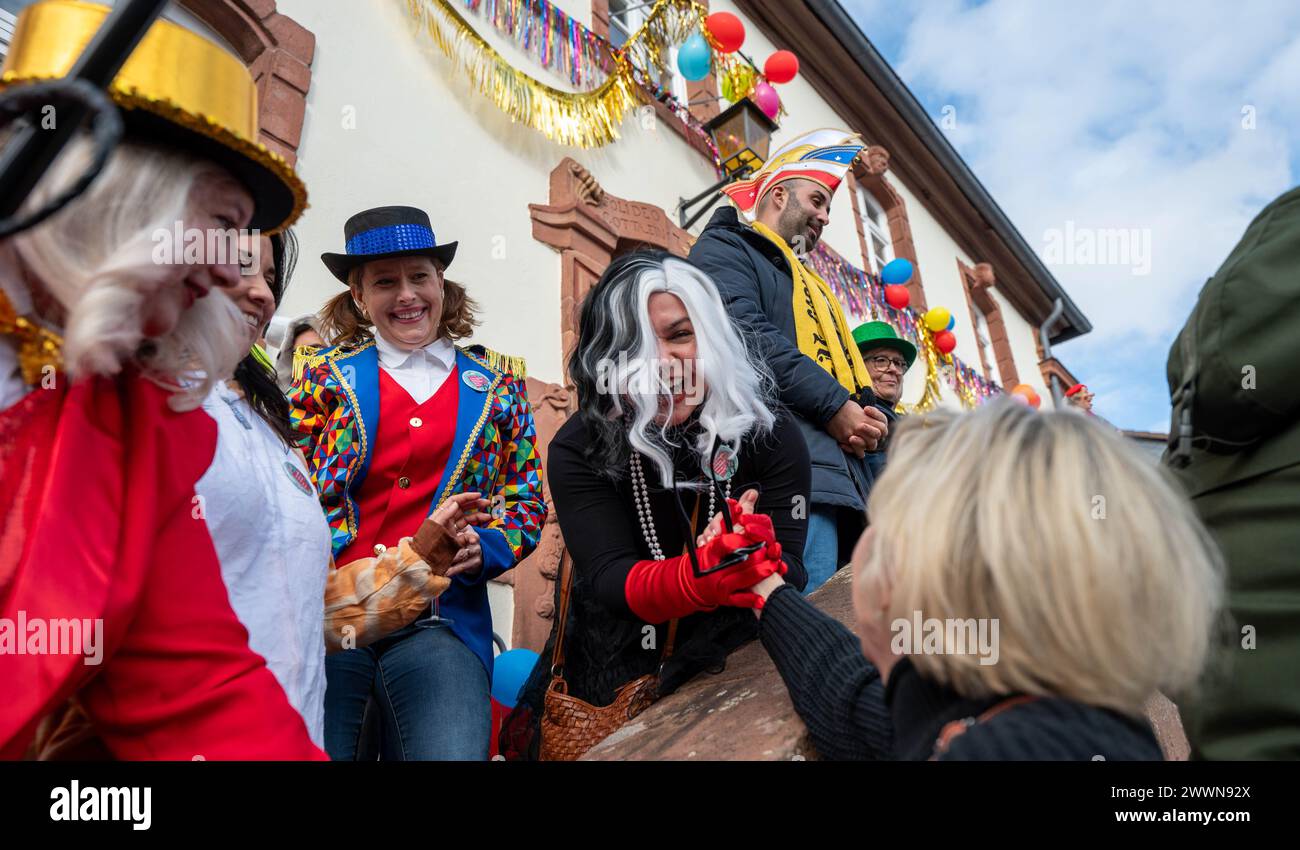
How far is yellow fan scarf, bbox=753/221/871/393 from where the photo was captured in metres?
3.07

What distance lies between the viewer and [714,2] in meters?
8.24

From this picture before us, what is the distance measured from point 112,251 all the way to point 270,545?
1.59ft

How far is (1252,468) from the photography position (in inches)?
52.7

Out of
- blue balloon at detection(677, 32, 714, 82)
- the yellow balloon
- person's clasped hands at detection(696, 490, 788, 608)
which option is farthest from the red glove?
the yellow balloon

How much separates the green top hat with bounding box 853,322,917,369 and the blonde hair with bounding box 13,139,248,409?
163 inches

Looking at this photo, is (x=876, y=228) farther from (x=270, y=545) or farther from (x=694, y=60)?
(x=270, y=545)

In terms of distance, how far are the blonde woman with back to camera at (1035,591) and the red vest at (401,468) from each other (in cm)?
135

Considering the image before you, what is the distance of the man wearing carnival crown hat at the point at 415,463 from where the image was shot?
1.93 metres

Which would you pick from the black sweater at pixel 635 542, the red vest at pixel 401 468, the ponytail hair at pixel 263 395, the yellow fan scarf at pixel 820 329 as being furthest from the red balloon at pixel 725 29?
the ponytail hair at pixel 263 395

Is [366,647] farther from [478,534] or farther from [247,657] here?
[247,657]

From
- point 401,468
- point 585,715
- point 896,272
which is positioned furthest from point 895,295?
point 585,715
